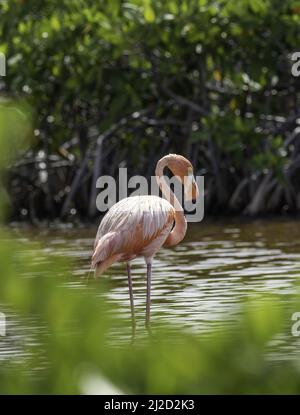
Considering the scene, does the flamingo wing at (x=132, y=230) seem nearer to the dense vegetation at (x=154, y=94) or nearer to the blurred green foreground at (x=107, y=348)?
the blurred green foreground at (x=107, y=348)

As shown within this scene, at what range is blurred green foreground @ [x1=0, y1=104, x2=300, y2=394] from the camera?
1.88 metres

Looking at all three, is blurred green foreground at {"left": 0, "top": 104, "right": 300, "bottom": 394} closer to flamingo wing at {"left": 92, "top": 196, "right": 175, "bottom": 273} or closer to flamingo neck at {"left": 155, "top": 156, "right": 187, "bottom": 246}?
flamingo wing at {"left": 92, "top": 196, "right": 175, "bottom": 273}

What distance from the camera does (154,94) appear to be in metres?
16.8

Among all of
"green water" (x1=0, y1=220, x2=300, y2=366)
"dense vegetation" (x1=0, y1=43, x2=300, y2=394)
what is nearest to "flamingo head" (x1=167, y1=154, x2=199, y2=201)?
"green water" (x1=0, y1=220, x2=300, y2=366)

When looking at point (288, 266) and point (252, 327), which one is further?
point (288, 266)

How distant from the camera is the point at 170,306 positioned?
7914mm

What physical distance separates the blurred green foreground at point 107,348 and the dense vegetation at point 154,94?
1260 cm

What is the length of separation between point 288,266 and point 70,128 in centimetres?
793

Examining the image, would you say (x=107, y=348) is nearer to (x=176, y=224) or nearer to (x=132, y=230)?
(x=132, y=230)

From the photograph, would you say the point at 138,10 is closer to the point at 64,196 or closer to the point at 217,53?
the point at 217,53

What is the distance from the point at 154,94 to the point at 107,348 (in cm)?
1496

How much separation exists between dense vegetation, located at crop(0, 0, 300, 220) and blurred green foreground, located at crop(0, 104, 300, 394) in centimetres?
1260
